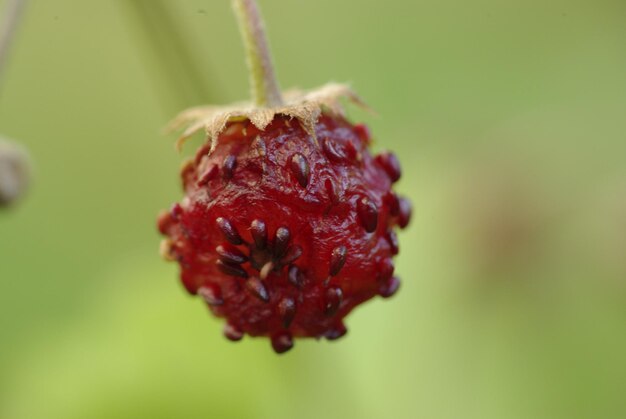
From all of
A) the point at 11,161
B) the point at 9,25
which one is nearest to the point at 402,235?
the point at 11,161

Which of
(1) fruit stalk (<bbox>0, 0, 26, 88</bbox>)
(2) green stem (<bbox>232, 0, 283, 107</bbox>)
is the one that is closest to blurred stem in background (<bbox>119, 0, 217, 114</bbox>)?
(2) green stem (<bbox>232, 0, 283, 107</bbox>)

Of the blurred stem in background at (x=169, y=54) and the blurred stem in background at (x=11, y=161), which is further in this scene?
the blurred stem in background at (x=169, y=54)

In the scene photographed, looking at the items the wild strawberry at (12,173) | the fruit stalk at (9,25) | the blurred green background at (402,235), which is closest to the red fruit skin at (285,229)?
the wild strawberry at (12,173)

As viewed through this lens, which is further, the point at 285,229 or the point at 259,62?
the point at 259,62

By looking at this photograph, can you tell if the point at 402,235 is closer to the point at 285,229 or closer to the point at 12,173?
the point at 285,229

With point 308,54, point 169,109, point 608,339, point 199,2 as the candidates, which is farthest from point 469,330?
point 199,2

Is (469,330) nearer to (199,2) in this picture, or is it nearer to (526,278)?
(526,278)

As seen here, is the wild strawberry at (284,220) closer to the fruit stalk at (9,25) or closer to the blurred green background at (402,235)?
the fruit stalk at (9,25)

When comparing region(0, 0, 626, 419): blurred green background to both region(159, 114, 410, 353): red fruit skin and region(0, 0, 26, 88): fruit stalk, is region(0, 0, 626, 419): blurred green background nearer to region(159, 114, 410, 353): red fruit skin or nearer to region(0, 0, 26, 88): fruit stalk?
region(159, 114, 410, 353): red fruit skin

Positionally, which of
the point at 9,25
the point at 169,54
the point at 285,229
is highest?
the point at 169,54
